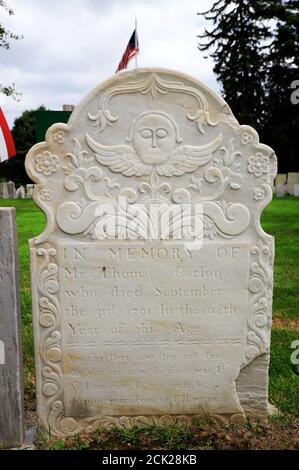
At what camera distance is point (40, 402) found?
138 inches

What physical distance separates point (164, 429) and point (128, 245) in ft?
4.60

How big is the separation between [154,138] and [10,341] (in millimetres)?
1744

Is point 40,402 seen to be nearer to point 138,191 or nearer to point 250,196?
point 138,191

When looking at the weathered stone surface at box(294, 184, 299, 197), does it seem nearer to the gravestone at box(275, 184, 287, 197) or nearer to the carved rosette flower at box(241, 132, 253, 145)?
the gravestone at box(275, 184, 287, 197)

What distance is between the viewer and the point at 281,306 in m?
6.68

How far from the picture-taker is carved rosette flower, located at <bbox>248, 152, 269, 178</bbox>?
338cm

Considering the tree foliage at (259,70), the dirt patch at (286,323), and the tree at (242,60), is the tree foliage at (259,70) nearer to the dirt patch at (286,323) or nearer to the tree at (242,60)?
the tree at (242,60)

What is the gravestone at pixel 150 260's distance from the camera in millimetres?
3303

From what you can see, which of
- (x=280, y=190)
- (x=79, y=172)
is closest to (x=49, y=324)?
(x=79, y=172)

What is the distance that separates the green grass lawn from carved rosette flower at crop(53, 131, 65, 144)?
2.34 metres

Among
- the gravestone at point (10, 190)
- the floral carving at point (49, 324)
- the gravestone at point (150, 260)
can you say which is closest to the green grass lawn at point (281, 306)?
the gravestone at point (150, 260)

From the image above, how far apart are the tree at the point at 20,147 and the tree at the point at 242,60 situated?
1383 centimetres

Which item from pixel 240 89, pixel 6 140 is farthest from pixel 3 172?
pixel 6 140

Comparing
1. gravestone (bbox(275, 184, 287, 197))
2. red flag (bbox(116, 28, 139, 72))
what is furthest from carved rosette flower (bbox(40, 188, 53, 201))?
gravestone (bbox(275, 184, 287, 197))
